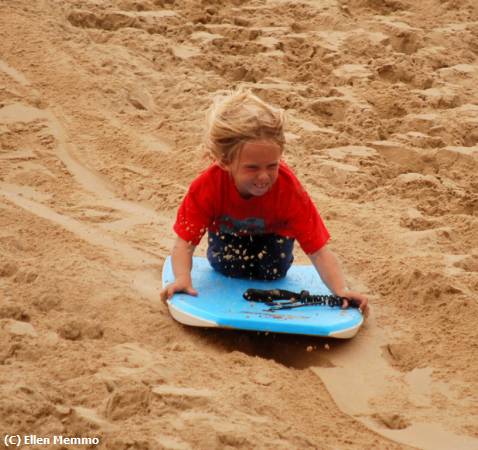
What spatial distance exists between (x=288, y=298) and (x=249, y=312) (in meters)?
0.20

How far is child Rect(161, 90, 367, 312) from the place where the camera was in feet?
9.62

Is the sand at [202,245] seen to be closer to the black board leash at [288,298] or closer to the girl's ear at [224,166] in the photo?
the black board leash at [288,298]

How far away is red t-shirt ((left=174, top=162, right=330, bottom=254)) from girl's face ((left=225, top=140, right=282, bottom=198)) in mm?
117

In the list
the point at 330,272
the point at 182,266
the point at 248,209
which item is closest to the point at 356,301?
the point at 330,272

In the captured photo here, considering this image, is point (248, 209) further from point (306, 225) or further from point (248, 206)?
point (306, 225)

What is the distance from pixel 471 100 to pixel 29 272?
9.62ft

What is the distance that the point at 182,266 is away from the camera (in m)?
3.12

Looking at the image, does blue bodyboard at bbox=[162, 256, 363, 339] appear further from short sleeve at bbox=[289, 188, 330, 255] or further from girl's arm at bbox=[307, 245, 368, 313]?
short sleeve at bbox=[289, 188, 330, 255]

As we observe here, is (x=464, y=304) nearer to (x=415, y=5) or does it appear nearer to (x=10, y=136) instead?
(x=10, y=136)

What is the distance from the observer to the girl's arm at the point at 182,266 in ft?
10.1

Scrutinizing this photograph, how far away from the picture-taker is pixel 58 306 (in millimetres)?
2889

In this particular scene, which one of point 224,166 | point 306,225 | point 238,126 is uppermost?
point 238,126

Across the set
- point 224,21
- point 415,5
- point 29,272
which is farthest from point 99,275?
point 415,5

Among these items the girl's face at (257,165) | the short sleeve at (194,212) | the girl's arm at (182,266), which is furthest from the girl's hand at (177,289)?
the girl's face at (257,165)
